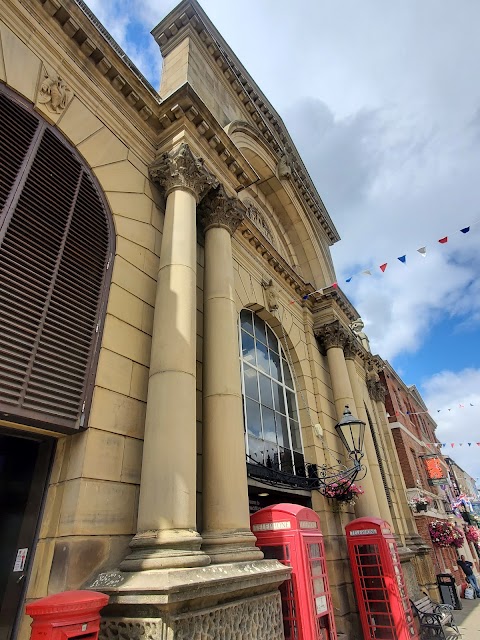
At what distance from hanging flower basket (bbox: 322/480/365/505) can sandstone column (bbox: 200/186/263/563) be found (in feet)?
15.1

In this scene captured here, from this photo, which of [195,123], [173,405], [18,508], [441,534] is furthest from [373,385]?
[18,508]

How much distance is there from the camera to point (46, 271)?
4.48 metres

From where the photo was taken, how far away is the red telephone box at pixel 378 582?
7930 mm

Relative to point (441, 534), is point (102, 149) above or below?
above

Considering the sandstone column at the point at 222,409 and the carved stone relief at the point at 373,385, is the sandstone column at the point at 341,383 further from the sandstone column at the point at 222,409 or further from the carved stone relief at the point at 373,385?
the sandstone column at the point at 222,409

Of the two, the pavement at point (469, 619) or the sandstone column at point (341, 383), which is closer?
the sandstone column at point (341, 383)

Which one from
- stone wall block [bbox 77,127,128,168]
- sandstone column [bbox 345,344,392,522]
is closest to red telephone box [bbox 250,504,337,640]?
sandstone column [bbox 345,344,392,522]

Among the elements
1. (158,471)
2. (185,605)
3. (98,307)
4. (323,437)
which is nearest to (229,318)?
(98,307)

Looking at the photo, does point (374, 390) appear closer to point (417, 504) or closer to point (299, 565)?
point (417, 504)

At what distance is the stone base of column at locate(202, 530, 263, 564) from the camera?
434 cm

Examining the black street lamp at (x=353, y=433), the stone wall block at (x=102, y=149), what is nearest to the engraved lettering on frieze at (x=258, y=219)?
the stone wall block at (x=102, y=149)

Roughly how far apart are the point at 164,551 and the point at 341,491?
6.41m

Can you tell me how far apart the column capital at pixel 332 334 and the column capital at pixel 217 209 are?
20.6 feet

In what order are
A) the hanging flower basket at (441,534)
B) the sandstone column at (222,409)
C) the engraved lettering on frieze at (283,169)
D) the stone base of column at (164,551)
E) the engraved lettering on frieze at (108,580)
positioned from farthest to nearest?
the hanging flower basket at (441,534) < the engraved lettering on frieze at (283,169) < the sandstone column at (222,409) < the stone base of column at (164,551) < the engraved lettering on frieze at (108,580)
